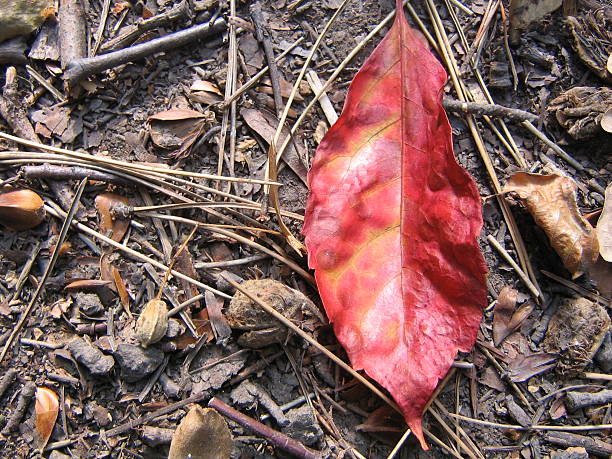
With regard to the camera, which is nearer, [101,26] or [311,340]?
[311,340]

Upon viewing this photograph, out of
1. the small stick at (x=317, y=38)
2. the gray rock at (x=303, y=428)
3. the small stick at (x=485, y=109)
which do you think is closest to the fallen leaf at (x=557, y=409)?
the gray rock at (x=303, y=428)

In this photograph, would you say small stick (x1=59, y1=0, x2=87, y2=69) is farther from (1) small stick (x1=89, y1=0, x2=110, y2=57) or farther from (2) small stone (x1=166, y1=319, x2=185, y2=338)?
(2) small stone (x1=166, y1=319, x2=185, y2=338)

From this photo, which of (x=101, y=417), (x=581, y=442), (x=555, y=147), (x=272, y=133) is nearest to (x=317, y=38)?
(x=272, y=133)

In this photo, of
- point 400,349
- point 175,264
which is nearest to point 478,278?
point 400,349

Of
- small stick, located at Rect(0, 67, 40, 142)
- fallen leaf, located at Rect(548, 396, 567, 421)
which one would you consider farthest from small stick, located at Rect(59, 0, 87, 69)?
fallen leaf, located at Rect(548, 396, 567, 421)

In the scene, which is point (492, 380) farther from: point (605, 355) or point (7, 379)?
point (7, 379)

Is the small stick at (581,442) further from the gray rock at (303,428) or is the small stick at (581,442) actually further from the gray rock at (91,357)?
the gray rock at (91,357)
